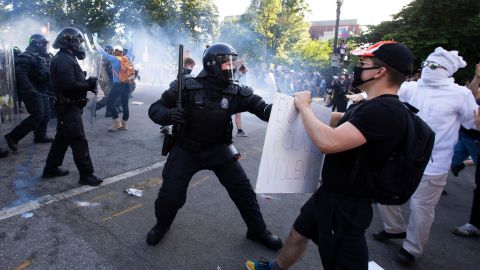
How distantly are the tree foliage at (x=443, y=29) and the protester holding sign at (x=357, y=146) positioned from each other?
14487 millimetres

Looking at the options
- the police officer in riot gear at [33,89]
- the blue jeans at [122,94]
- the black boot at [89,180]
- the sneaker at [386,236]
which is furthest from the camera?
the blue jeans at [122,94]

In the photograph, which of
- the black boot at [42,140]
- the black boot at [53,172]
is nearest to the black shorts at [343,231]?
the black boot at [53,172]

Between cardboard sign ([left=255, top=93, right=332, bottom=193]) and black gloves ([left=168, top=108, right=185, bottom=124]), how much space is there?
0.89 meters

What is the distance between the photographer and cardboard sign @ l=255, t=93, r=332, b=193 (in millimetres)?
2154

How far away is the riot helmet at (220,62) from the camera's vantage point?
293 centimetres

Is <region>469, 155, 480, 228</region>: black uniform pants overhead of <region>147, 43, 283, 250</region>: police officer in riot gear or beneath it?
beneath

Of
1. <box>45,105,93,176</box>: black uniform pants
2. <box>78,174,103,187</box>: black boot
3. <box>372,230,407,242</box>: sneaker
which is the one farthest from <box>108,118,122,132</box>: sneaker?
<box>372,230,407,242</box>: sneaker

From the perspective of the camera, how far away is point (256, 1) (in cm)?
4328

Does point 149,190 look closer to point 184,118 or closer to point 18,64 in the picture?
point 184,118

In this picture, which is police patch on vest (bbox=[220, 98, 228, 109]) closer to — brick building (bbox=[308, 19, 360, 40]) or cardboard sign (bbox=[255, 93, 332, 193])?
cardboard sign (bbox=[255, 93, 332, 193])

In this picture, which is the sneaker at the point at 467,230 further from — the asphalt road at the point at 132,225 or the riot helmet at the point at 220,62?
the riot helmet at the point at 220,62

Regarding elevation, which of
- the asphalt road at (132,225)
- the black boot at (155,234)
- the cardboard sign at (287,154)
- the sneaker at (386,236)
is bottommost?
the sneaker at (386,236)

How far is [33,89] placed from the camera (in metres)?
5.54

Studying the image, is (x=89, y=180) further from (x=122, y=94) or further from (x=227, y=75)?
(x=122, y=94)
